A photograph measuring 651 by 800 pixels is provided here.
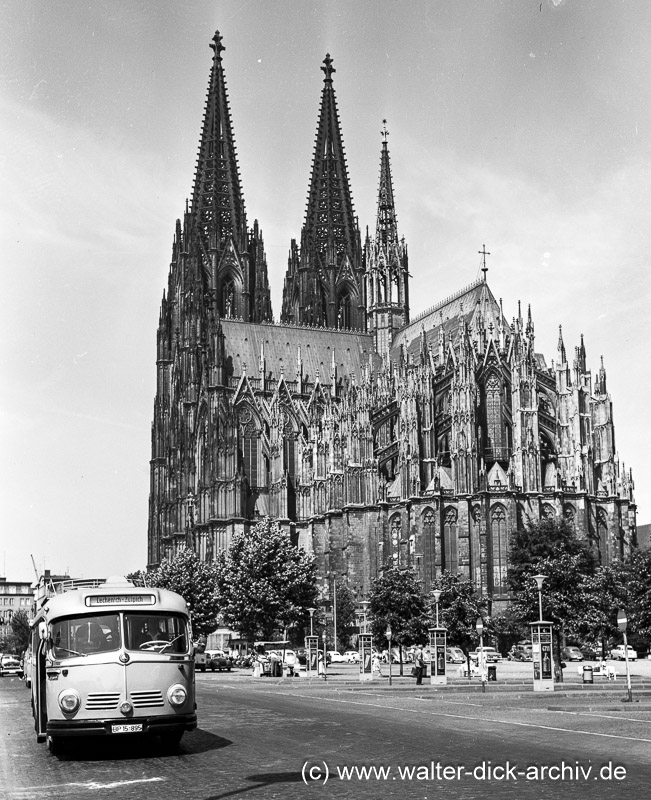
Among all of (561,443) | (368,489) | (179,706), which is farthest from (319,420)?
(179,706)

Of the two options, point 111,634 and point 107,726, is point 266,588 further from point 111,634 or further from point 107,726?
point 107,726

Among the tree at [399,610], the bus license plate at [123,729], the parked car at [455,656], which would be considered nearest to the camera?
the bus license plate at [123,729]

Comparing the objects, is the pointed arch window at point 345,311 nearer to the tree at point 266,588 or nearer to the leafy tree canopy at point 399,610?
the tree at point 266,588

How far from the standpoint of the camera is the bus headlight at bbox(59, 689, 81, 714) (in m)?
17.8

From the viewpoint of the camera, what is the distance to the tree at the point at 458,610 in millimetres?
69750

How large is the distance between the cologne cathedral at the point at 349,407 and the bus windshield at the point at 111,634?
236 ft

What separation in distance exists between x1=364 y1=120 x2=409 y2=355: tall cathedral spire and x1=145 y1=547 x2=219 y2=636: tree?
4006cm

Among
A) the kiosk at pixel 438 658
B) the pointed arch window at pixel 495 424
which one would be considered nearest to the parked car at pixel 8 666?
the kiosk at pixel 438 658

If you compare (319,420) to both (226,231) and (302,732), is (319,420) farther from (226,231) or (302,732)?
(302,732)

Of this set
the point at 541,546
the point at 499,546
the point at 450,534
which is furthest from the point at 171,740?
the point at 450,534

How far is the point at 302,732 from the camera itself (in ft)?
74.0

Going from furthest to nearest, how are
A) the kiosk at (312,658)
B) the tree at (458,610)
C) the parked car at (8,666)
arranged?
the parked car at (8,666) → the tree at (458,610) → the kiosk at (312,658)

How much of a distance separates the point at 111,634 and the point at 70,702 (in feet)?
3.82

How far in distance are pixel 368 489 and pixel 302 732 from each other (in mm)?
76676
